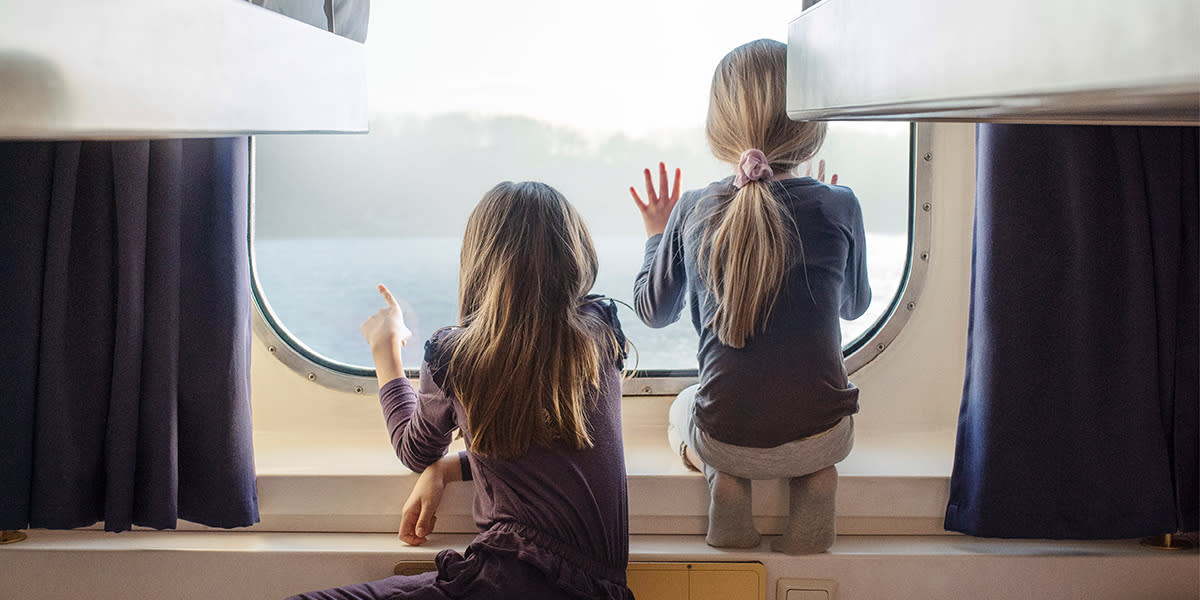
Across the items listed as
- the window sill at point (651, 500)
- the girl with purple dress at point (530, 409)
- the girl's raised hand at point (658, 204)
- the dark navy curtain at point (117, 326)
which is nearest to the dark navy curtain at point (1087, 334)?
the window sill at point (651, 500)

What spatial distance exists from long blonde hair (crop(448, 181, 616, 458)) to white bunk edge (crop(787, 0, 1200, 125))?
4.18ft

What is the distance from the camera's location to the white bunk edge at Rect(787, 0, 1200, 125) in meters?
0.14

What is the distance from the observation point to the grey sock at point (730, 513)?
1.75 metres

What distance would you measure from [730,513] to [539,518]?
42 cm

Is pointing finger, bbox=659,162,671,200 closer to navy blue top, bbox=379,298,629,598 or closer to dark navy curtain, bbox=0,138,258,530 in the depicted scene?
navy blue top, bbox=379,298,629,598

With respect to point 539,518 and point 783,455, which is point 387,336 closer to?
point 539,518

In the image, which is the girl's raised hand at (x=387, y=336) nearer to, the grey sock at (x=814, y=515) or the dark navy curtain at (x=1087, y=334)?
the grey sock at (x=814, y=515)

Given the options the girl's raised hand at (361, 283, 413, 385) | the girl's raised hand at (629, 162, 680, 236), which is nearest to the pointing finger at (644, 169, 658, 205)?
the girl's raised hand at (629, 162, 680, 236)

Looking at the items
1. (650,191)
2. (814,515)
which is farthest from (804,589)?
(650,191)

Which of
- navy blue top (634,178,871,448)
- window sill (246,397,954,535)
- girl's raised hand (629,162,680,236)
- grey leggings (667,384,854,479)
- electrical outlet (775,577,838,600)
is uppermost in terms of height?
girl's raised hand (629,162,680,236)

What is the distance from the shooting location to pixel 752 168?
1637 millimetres

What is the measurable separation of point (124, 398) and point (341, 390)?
529 mm

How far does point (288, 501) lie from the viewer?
1.88 m

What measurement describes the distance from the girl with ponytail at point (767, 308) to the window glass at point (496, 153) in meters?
0.27
